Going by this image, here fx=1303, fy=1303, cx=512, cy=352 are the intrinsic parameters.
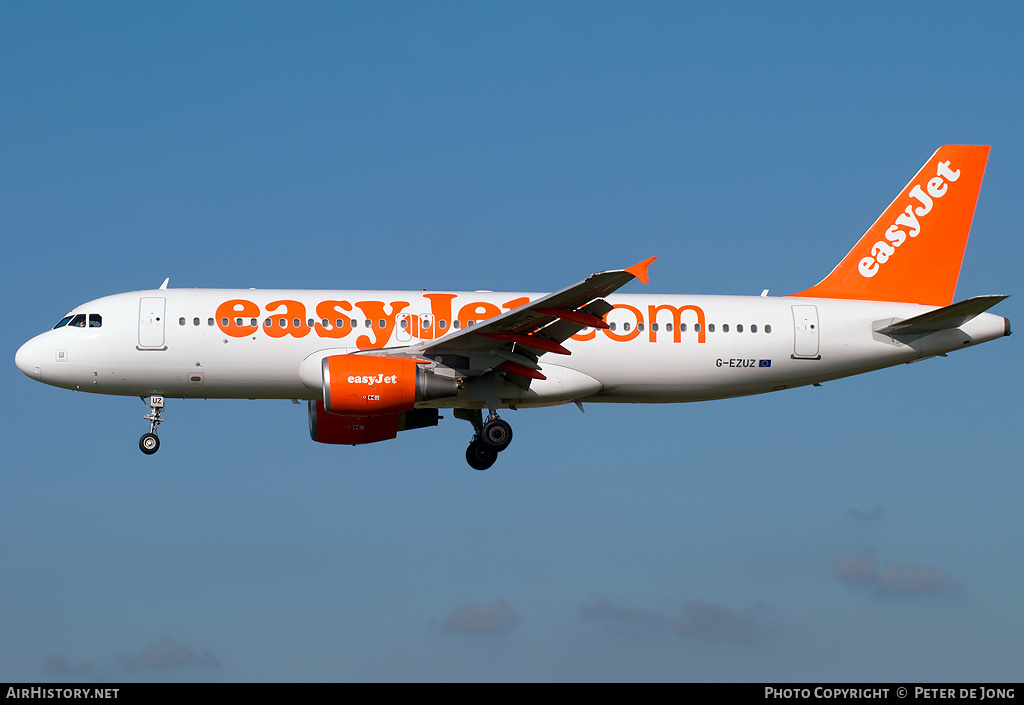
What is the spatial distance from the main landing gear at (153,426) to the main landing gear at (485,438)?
7704 millimetres

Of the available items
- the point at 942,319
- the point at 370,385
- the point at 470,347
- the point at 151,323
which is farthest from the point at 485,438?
the point at 942,319

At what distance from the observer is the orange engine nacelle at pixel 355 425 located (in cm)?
3409

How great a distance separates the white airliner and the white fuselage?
4 centimetres

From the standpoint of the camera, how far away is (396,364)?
30188mm

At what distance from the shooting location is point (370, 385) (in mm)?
29750

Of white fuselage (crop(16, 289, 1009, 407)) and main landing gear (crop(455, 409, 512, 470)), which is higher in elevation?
white fuselage (crop(16, 289, 1009, 407))

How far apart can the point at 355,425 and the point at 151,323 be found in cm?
596

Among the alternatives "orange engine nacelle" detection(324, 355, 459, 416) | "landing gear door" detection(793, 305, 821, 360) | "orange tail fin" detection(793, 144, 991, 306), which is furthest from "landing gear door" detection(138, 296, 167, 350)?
"orange tail fin" detection(793, 144, 991, 306)

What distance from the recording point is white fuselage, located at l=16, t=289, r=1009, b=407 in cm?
3112

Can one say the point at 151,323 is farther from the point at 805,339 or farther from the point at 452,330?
the point at 805,339

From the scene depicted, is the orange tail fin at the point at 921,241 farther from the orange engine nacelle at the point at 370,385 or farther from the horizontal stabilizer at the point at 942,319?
the orange engine nacelle at the point at 370,385

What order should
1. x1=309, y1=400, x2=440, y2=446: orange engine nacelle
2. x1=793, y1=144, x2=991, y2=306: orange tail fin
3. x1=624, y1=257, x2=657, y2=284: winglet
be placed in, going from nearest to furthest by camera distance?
x1=624, y1=257, x2=657, y2=284: winglet < x1=309, y1=400, x2=440, y2=446: orange engine nacelle < x1=793, y1=144, x2=991, y2=306: orange tail fin

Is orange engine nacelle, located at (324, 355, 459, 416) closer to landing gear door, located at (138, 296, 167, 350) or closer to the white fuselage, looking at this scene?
the white fuselage
